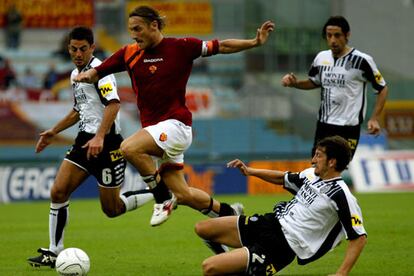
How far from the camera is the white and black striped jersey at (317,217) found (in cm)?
771

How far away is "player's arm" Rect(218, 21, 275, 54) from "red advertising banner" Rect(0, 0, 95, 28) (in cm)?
2188

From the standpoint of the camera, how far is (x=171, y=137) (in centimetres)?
948

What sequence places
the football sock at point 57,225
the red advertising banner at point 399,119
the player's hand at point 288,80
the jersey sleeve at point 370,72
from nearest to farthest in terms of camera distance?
the football sock at point 57,225, the player's hand at point 288,80, the jersey sleeve at point 370,72, the red advertising banner at point 399,119

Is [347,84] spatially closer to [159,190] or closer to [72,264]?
[159,190]

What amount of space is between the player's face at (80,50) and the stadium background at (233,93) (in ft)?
42.5

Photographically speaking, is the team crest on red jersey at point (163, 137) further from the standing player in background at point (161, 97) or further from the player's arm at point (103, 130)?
the player's arm at point (103, 130)

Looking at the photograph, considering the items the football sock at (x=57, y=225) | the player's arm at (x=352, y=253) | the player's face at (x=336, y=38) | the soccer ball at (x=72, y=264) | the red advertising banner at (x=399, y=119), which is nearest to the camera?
the player's arm at (x=352, y=253)

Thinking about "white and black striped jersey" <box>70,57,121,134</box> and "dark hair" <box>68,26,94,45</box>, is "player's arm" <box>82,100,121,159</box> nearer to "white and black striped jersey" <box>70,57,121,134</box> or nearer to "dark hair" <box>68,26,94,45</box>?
"white and black striped jersey" <box>70,57,121,134</box>

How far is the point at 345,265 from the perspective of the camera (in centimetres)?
742

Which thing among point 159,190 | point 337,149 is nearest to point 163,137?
point 159,190

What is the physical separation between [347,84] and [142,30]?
3.16m

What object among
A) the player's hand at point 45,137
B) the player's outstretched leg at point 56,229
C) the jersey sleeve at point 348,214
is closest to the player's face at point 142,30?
the player's hand at point 45,137

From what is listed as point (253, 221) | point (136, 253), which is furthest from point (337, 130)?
point (253, 221)

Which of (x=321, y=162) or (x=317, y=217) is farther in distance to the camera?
(x=317, y=217)
